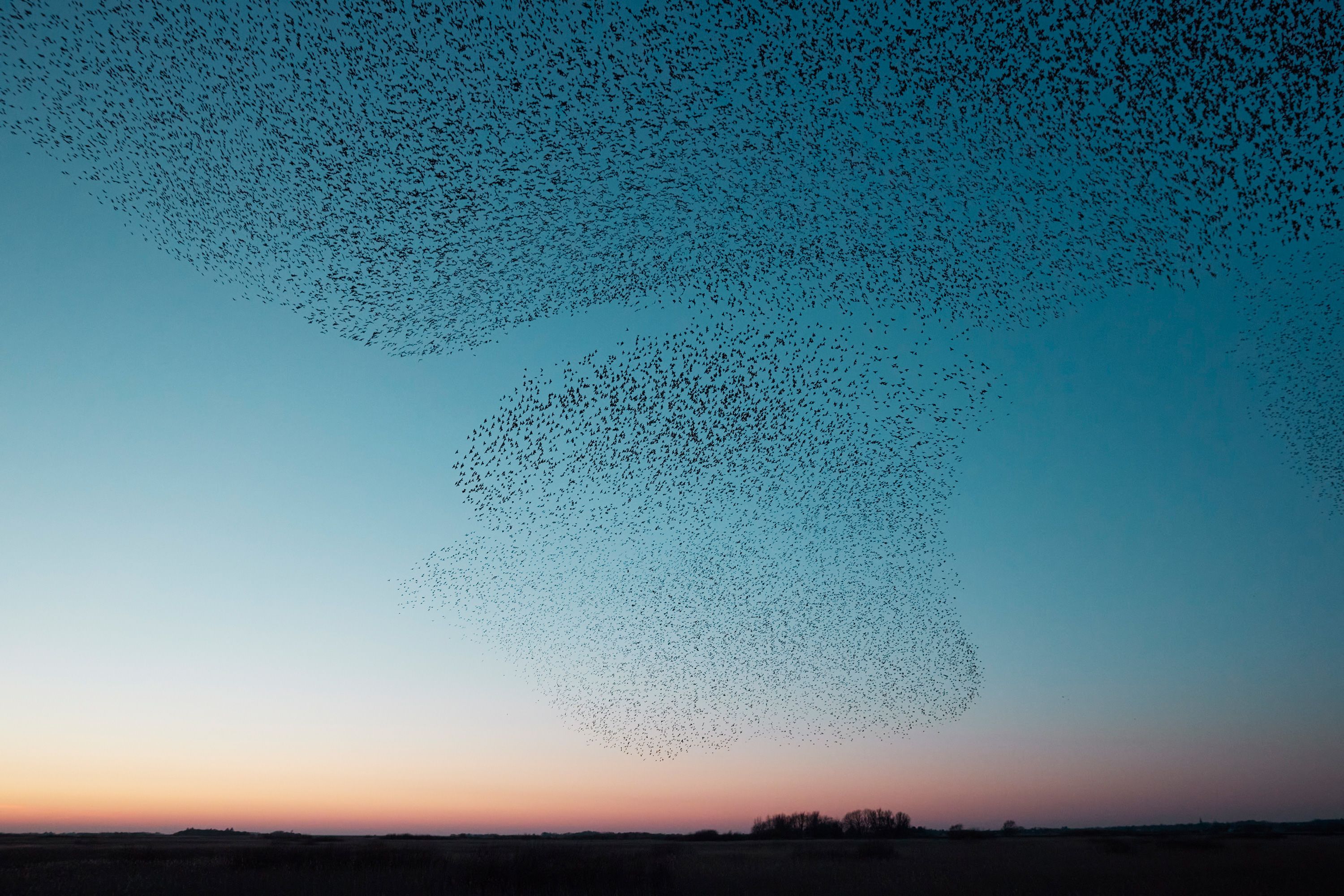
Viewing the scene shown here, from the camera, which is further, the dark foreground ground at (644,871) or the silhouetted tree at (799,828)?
the silhouetted tree at (799,828)

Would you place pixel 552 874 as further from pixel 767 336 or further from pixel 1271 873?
pixel 1271 873

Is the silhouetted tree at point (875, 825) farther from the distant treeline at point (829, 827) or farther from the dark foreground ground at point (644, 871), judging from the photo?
the dark foreground ground at point (644, 871)

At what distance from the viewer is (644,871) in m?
28.2

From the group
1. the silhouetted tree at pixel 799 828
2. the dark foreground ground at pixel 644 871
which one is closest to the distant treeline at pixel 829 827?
the silhouetted tree at pixel 799 828

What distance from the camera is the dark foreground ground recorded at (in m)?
23.9

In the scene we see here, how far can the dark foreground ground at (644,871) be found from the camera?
23891mm

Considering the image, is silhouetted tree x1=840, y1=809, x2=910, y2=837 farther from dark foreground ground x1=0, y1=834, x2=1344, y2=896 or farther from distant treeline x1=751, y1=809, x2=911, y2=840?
dark foreground ground x1=0, y1=834, x2=1344, y2=896

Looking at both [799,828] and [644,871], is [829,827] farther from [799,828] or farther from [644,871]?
[644,871]

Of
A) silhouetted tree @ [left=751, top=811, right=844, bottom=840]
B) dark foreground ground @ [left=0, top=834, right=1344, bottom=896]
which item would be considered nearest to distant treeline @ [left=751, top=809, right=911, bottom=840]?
silhouetted tree @ [left=751, top=811, right=844, bottom=840]

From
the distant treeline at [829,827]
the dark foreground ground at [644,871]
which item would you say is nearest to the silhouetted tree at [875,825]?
the distant treeline at [829,827]

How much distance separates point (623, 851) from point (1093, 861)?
897 inches

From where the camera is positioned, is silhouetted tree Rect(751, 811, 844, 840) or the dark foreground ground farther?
silhouetted tree Rect(751, 811, 844, 840)

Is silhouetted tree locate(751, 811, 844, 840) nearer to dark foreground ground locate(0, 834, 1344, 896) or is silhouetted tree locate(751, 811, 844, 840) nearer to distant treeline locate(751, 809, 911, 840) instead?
distant treeline locate(751, 809, 911, 840)

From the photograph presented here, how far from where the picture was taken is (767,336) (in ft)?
60.5
